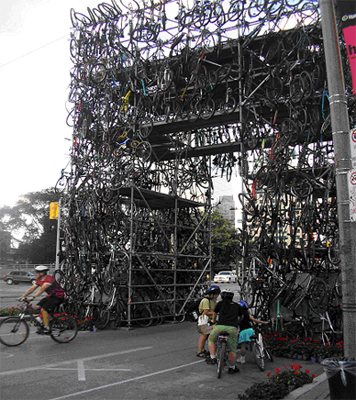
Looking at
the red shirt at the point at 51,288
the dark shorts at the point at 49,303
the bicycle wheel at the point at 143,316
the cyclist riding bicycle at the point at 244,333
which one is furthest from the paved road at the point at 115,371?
the bicycle wheel at the point at 143,316

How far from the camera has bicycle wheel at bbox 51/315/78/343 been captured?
1047 centimetres

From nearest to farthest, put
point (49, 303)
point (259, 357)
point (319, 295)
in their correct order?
point (259, 357), point (49, 303), point (319, 295)

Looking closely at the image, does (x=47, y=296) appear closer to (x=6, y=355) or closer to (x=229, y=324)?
(x=6, y=355)

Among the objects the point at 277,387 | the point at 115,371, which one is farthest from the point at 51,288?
the point at 277,387

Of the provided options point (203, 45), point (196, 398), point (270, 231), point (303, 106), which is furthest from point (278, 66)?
point (196, 398)

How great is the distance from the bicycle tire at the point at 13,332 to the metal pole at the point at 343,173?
7.37 metres

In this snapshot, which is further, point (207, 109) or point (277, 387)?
point (207, 109)

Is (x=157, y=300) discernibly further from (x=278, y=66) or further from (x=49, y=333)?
(x=278, y=66)

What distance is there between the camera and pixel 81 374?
24.4 feet

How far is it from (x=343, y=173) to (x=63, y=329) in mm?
7882

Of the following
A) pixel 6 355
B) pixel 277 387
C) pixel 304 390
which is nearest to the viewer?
pixel 277 387

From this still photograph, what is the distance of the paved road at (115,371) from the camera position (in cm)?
638

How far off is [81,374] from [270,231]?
6.02m

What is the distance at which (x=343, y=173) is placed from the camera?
18.6ft
